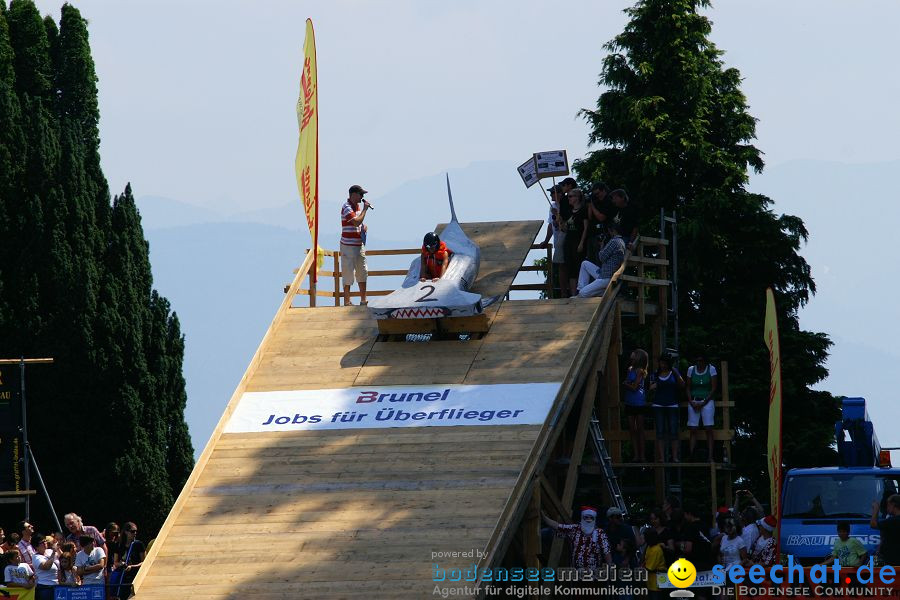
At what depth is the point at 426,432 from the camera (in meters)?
20.5

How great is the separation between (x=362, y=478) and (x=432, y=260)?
4.44 m

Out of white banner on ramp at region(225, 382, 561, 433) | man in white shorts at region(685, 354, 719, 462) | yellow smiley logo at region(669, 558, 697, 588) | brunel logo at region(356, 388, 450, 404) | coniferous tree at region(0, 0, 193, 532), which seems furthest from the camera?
coniferous tree at region(0, 0, 193, 532)

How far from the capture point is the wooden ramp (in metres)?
18.1

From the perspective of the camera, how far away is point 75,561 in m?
19.8

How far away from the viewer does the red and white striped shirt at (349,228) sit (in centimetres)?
2425

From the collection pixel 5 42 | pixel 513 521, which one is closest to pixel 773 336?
pixel 513 521

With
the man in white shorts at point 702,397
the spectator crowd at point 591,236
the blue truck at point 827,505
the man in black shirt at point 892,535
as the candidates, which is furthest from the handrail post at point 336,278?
the man in black shirt at point 892,535

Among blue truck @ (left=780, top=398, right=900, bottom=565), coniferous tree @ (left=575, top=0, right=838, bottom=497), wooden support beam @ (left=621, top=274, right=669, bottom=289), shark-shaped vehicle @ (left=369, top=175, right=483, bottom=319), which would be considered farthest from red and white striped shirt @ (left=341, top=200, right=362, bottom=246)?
coniferous tree @ (left=575, top=0, right=838, bottom=497)

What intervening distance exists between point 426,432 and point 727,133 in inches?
758

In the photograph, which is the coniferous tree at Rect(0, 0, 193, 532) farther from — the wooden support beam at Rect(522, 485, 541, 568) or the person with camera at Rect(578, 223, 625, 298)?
the wooden support beam at Rect(522, 485, 541, 568)

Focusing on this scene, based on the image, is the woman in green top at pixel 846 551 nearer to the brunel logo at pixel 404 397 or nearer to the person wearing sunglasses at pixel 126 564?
the brunel logo at pixel 404 397

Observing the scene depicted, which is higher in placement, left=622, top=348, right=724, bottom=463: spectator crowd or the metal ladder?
left=622, top=348, right=724, bottom=463: spectator crowd

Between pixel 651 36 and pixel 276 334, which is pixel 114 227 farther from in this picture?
pixel 651 36

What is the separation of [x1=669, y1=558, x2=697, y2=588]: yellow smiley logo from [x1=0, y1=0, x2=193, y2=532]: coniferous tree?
49.2ft
